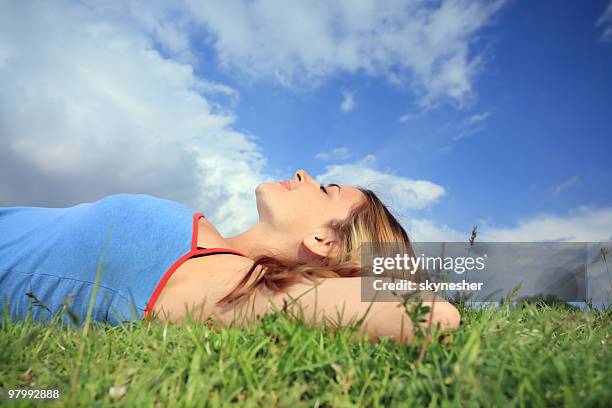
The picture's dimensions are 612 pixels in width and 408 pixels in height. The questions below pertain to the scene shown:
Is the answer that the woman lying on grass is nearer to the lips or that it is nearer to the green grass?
the lips

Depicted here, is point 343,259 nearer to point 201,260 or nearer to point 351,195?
point 351,195

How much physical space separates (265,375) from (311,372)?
0.22 m

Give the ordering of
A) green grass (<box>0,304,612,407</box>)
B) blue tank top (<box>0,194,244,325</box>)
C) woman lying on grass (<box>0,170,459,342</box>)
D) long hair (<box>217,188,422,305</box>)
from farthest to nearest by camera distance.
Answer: blue tank top (<box>0,194,244,325</box>), long hair (<box>217,188,422,305</box>), woman lying on grass (<box>0,170,459,342</box>), green grass (<box>0,304,612,407</box>)

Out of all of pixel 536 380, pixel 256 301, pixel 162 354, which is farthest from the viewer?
pixel 256 301

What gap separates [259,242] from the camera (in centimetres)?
484

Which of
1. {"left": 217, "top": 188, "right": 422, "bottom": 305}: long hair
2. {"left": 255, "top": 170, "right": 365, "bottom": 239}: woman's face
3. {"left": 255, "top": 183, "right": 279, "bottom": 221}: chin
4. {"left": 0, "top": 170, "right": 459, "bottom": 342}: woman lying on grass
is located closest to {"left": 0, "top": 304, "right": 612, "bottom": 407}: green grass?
A: {"left": 0, "top": 170, "right": 459, "bottom": 342}: woman lying on grass

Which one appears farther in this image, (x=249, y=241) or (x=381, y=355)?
(x=249, y=241)

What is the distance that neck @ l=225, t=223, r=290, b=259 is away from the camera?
4695 millimetres

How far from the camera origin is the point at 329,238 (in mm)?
4488

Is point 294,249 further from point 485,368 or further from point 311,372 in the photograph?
point 485,368

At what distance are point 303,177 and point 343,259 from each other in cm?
139

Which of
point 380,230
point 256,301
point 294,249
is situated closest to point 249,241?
point 294,249

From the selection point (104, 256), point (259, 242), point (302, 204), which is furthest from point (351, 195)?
point (104, 256)

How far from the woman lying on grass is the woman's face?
12 millimetres
